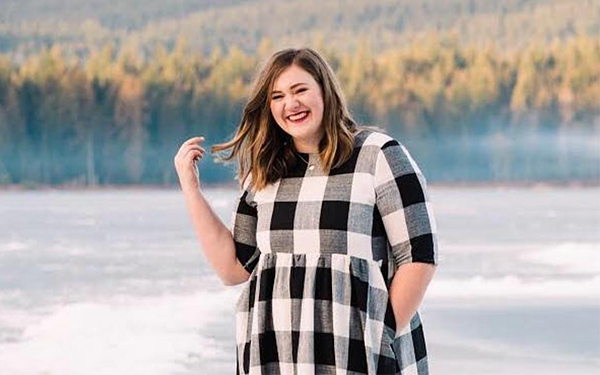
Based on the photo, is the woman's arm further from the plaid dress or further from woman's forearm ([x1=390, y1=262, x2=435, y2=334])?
woman's forearm ([x1=390, y1=262, x2=435, y2=334])

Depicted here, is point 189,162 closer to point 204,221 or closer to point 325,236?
point 204,221

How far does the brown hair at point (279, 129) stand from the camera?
126 cm

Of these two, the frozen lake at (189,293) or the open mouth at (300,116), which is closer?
the open mouth at (300,116)

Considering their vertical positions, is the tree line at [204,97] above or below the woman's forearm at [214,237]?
below

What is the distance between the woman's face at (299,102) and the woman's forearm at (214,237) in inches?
5.2

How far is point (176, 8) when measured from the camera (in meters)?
11.2

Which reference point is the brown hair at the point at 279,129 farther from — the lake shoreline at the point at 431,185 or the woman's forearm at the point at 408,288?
the lake shoreline at the point at 431,185

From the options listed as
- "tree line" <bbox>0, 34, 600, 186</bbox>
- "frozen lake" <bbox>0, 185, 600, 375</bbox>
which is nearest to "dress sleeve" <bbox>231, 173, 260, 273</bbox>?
"frozen lake" <bbox>0, 185, 600, 375</bbox>

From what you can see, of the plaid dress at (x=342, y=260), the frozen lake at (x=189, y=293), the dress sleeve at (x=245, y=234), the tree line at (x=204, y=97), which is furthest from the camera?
the tree line at (x=204, y=97)

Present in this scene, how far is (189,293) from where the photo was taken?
5277mm

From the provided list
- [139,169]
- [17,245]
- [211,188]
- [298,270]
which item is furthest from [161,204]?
[298,270]

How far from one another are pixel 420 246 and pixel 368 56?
32.7ft

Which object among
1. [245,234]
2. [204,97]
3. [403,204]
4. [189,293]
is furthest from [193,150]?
[204,97]

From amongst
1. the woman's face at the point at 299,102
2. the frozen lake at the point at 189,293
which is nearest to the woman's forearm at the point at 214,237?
the woman's face at the point at 299,102
